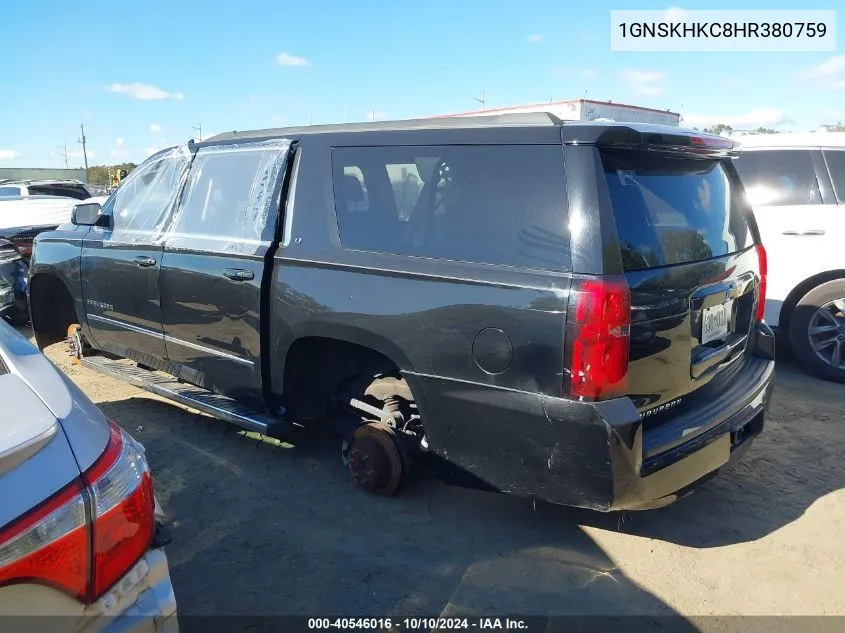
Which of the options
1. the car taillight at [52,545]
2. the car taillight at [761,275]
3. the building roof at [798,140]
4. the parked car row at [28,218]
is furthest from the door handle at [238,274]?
the parked car row at [28,218]

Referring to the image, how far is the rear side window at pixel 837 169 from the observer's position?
5.43 metres

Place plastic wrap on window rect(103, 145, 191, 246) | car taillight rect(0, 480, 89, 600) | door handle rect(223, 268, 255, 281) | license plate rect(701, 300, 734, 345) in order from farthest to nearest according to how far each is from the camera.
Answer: plastic wrap on window rect(103, 145, 191, 246) < door handle rect(223, 268, 255, 281) < license plate rect(701, 300, 734, 345) < car taillight rect(0, 480, 89, 600)

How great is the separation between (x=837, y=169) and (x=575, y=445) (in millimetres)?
4448

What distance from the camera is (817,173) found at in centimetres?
556

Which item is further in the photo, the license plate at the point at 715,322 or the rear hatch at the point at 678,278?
the license plate at the point at 715,322

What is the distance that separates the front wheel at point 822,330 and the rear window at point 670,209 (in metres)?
2.53

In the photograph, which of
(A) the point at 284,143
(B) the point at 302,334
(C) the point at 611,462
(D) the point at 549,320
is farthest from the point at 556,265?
(A) the point at 284,143

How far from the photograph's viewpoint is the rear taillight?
2455mm

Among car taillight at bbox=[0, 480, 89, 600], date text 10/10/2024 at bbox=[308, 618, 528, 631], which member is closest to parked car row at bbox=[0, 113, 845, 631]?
car taillight at bbox=[0, 480, 89, 600]

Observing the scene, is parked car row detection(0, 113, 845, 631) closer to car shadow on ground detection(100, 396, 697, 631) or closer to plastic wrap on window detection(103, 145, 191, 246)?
plastic wrap on window detection(103, 145, 191, 246)

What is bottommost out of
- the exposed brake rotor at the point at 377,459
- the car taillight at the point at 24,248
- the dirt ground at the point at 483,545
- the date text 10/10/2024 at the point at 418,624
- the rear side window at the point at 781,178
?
the date text 10/10/2024 at the point at 418,624

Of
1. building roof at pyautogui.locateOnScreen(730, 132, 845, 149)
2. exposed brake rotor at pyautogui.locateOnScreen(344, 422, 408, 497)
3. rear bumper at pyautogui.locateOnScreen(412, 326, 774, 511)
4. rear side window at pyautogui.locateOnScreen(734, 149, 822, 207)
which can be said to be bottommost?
exposed brake rotor at pyautogui.locateOnScreen(344, 422, 408, 497)

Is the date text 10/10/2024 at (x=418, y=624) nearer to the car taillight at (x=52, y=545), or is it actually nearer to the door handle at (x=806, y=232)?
the car taillight at (x=52, y=545)

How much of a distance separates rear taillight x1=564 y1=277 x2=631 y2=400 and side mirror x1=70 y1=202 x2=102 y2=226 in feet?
12.4
